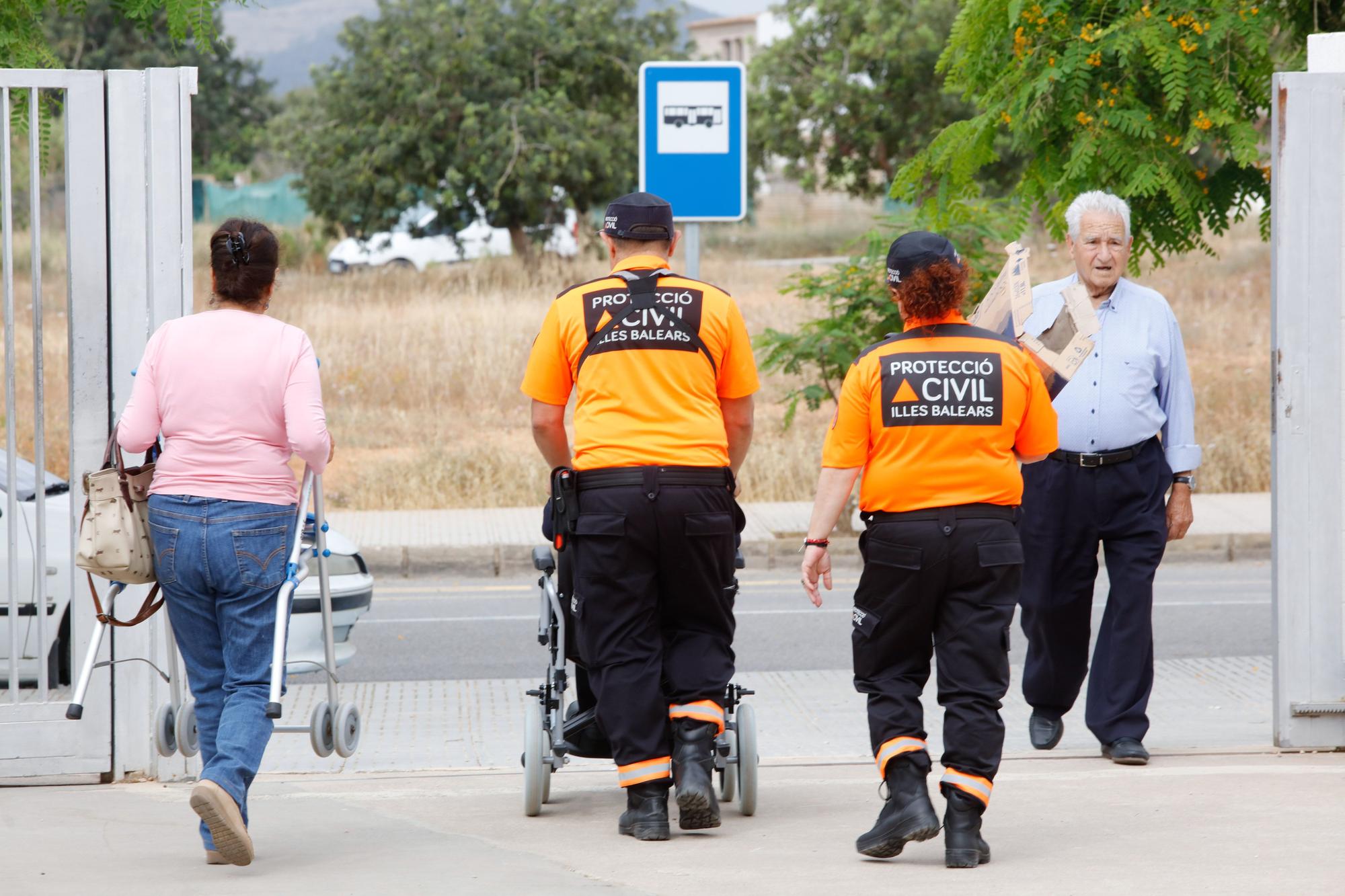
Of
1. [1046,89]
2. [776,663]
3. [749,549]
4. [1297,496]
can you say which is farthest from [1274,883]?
[749,549]

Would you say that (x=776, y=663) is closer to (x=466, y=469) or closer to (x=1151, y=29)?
(x=1151, y=29)

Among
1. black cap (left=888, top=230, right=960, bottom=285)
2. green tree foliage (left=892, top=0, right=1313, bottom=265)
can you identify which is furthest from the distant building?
black cap (left=888, top=230, right=960, bottom=285)

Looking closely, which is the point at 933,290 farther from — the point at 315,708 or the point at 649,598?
the point at 315,708

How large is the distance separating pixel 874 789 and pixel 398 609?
5.52 metres

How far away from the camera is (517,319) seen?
21.4 metres

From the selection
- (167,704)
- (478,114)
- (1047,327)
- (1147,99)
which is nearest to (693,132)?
(1147,99)

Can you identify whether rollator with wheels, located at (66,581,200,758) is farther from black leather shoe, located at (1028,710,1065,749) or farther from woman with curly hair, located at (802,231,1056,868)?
black leather shoe, located at (1028,710,1065,749)

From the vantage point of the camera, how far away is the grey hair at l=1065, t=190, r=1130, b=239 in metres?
5.88

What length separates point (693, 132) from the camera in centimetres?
977

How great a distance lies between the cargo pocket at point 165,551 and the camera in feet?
14.9

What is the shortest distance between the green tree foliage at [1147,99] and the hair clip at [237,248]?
4.97 m

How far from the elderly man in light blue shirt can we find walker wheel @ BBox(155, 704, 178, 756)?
288 cm

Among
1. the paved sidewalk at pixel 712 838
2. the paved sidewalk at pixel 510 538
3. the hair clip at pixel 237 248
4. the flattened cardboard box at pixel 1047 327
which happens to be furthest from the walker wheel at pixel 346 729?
the paved sidewalk at pixel 510 538

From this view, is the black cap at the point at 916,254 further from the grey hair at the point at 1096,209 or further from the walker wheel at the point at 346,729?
the walker wheel at the point at 346,729
